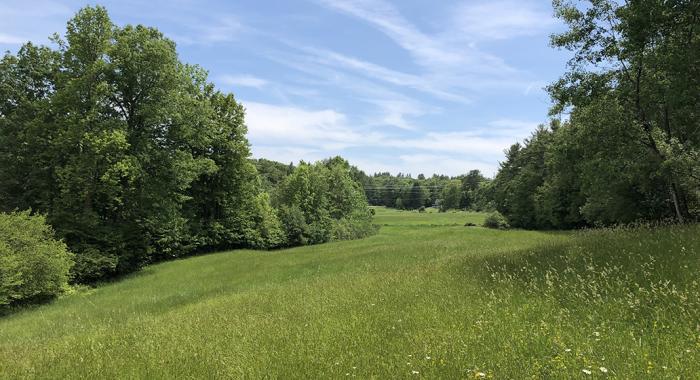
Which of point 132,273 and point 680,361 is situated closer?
point 680,361

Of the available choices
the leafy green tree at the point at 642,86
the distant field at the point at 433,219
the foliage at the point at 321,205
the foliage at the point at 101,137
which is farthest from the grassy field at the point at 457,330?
the distant field at the point at 433,219

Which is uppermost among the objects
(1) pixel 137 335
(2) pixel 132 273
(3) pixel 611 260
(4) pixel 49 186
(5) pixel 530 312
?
(4) pixel 49 186

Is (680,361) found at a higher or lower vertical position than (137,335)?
higher

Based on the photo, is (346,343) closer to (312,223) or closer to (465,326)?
(465,326)

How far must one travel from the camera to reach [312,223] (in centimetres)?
5888

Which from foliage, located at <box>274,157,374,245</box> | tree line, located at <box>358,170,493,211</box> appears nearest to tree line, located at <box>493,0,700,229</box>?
foliage, located at <box>274,157,374,245</box>

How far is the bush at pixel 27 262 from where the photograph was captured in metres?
20.5

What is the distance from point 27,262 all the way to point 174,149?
44.7 ft

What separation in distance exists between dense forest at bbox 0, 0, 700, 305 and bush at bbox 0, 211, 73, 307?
0.07m

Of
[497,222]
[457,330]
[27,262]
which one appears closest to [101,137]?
[27,262]

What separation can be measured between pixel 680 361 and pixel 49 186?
37.2 meters

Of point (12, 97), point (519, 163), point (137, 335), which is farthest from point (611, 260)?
point (519, 163)

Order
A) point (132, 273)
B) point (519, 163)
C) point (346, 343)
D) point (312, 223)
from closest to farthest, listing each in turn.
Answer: point (346, 343) → point (132, 273) → point (312, 223) → point (519, 163)

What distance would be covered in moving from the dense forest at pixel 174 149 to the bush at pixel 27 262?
0.23 feet
